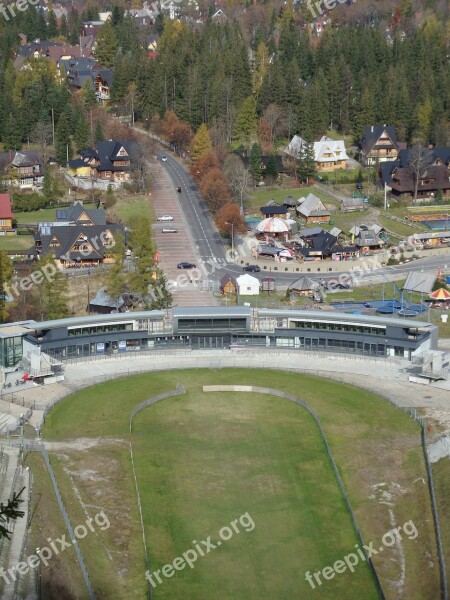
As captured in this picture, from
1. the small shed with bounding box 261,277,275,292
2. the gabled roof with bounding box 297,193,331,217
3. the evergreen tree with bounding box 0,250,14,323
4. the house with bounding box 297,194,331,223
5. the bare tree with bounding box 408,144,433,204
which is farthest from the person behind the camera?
the bare tree with bounding box 408,144,433,204

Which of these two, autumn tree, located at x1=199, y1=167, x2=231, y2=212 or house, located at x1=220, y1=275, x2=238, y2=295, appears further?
autumn tree, located at x1=199, y1=167, x2=231, y2=212

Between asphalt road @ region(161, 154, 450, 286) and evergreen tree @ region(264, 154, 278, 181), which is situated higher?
evergreen tree @ region(264, 154, 278, 181)

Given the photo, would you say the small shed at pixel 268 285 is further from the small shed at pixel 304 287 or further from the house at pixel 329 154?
the house at pixel 329 154

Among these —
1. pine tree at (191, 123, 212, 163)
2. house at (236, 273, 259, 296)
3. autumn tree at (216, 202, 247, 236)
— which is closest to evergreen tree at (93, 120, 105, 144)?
pine tree at (191, 123, 212, 163)

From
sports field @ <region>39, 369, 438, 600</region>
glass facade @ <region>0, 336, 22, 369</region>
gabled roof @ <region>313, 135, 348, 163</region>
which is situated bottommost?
sports field @ <region>39, 369, 438, 600</region>

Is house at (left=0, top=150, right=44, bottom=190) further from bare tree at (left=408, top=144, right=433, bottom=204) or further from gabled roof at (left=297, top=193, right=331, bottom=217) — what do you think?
bare tree at (left=408, top=144, right=433, bottom=204)

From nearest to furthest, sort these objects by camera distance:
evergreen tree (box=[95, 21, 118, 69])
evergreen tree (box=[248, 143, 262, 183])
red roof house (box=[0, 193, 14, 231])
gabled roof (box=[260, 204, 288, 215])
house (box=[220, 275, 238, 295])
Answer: house (box=[220, 275, 238, 295]), red roof house (box=[0, 193, 14, 231]), gabled roof (box=[260, 204, 288, 215]), evergreen tree (box=[248, 143, 262, 183]), evergreen tree (box=[95, 21, 118, 69])

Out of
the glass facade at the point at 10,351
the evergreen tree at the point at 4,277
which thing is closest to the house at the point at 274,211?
the evergreen tree at the point at 4,277
